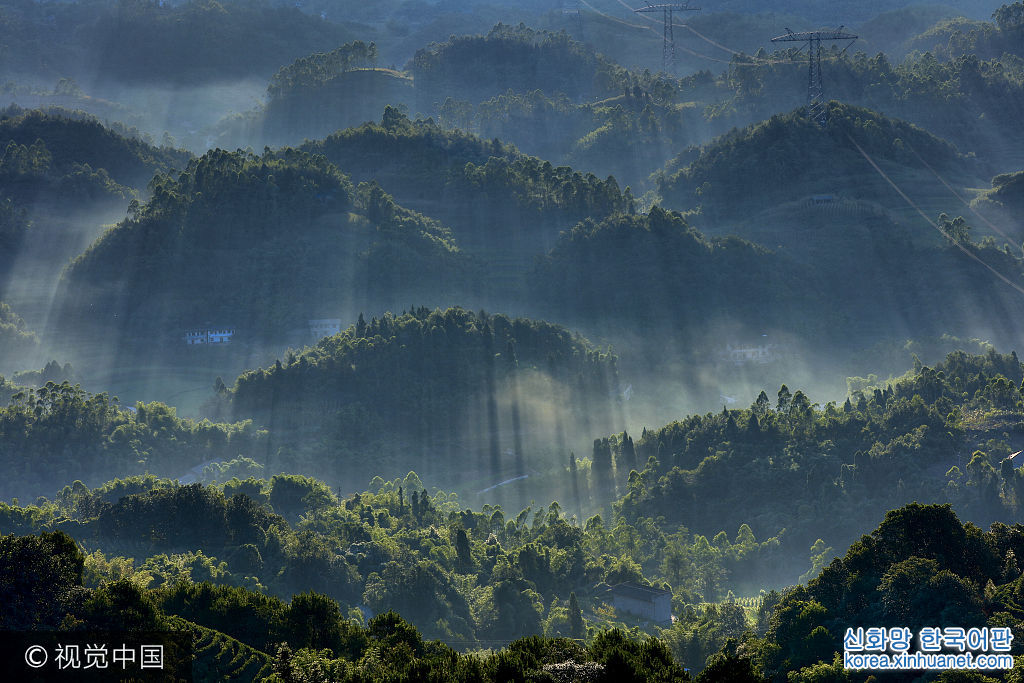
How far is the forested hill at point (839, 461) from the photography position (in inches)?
3145

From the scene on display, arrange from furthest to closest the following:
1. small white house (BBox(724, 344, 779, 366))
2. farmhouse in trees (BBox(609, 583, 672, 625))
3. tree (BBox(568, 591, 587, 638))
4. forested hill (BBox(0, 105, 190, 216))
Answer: forested hill (BBox(0, 105, 190, 216))
small white house (BBox(724, 344, 779, 366))
farmhouse in trees (BBox(609, 583, 672, 625))
tree (BBox(568, 591, 587, 638))

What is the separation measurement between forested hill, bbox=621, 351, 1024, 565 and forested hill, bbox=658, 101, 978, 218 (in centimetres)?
6229

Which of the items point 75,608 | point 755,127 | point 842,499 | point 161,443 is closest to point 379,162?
point 755,127

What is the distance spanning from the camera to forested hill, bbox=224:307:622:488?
98.9 metres

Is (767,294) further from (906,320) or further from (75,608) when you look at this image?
(75,608)

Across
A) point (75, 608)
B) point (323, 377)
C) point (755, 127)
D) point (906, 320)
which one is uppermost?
point (755, 127)

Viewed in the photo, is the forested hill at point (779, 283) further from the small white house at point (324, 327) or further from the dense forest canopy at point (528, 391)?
the small white house at point (324, 327)

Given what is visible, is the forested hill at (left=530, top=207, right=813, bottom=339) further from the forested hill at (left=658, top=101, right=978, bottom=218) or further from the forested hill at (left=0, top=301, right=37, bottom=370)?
the forested hill at (left=0, top=301, right=37, bottom=370)

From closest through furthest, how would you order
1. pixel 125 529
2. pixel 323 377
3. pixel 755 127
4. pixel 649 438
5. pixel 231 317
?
1. pixel 125 529
2. pixel 649 438
3. pixel 323 377
4. pixel 231 317
5. pixel 755 127

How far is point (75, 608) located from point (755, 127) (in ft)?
451

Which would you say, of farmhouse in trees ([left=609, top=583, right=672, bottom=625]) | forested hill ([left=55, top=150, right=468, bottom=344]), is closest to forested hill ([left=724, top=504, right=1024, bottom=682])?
farmhouse in trees ([left=609, top=583, right=672, bottom=625])

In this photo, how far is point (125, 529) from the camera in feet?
222

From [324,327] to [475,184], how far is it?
3356cm

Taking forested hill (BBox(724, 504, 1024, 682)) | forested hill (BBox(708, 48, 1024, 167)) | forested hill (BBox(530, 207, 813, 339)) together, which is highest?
forested hill (BBox(708, 48, 1024, 167))
